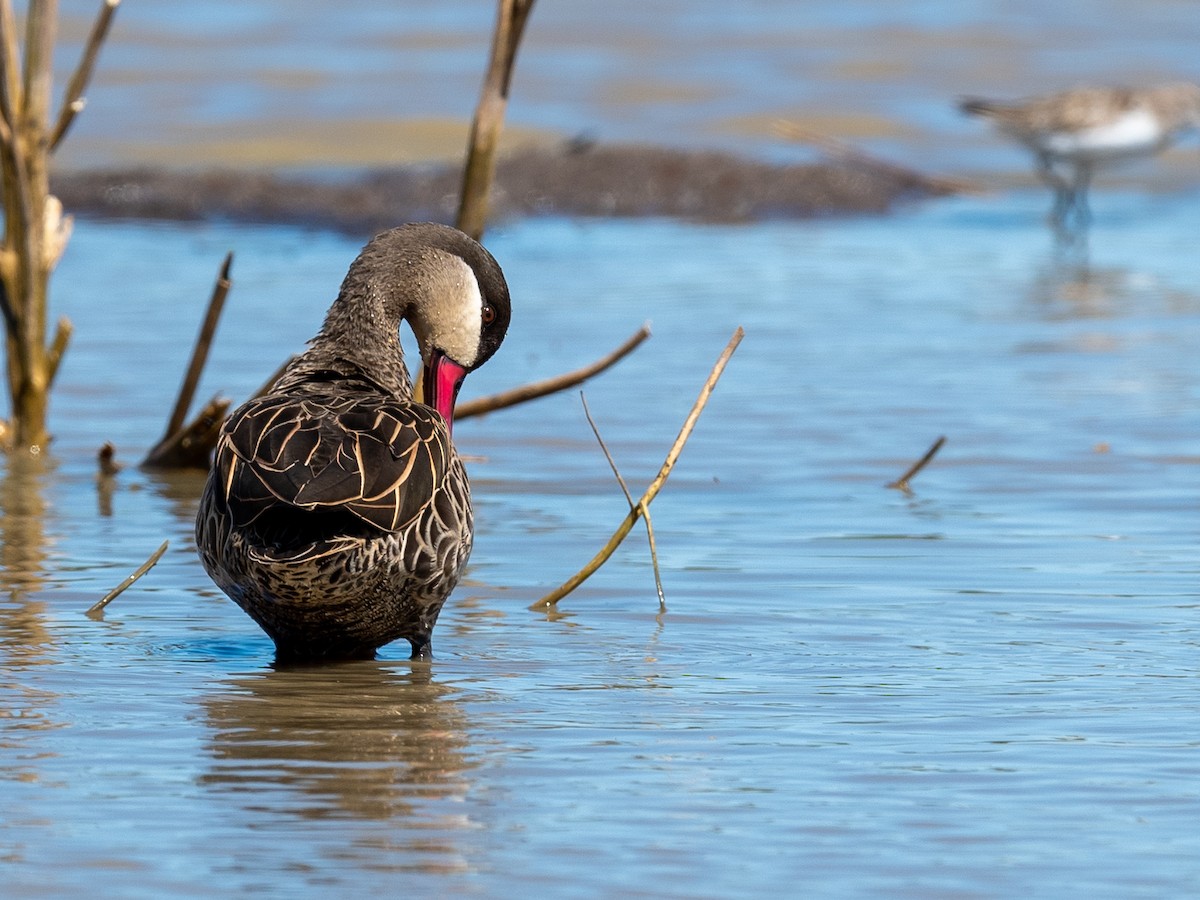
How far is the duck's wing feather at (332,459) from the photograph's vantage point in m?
4.79

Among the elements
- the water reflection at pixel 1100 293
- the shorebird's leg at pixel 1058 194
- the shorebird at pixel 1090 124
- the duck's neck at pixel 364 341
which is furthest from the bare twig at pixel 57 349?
the shorebird at pixel 1090 124

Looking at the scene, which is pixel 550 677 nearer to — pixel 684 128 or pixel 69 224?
pixel 69 224

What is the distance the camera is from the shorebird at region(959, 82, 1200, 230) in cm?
1855

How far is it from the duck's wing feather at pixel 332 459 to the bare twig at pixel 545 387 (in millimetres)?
1717

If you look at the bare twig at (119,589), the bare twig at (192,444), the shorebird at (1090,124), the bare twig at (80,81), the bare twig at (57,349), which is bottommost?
the shorebird at (1090,124)

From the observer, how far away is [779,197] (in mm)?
18031

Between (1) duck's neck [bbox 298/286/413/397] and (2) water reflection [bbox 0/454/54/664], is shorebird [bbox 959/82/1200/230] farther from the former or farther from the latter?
(1) duck's neck [bbox 298/286/413/397]

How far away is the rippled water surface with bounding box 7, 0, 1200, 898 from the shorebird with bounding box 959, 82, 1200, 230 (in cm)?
601

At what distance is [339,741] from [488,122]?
3245mm

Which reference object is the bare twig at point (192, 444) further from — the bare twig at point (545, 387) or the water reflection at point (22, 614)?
the bare twig at point (545, 387)

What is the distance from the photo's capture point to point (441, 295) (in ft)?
19.4

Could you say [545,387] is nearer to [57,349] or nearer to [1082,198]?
[57,349]

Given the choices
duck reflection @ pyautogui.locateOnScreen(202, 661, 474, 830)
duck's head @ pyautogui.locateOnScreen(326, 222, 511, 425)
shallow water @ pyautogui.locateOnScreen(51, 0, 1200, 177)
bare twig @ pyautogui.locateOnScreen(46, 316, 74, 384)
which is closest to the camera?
duck reflection @ pyautogui.locateOnScreen(202, 661, 474, 830)

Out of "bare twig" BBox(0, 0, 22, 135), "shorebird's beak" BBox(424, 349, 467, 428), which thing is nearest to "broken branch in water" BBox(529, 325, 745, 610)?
"shorebird's beak" BBox(424, 349, 467, 428)
